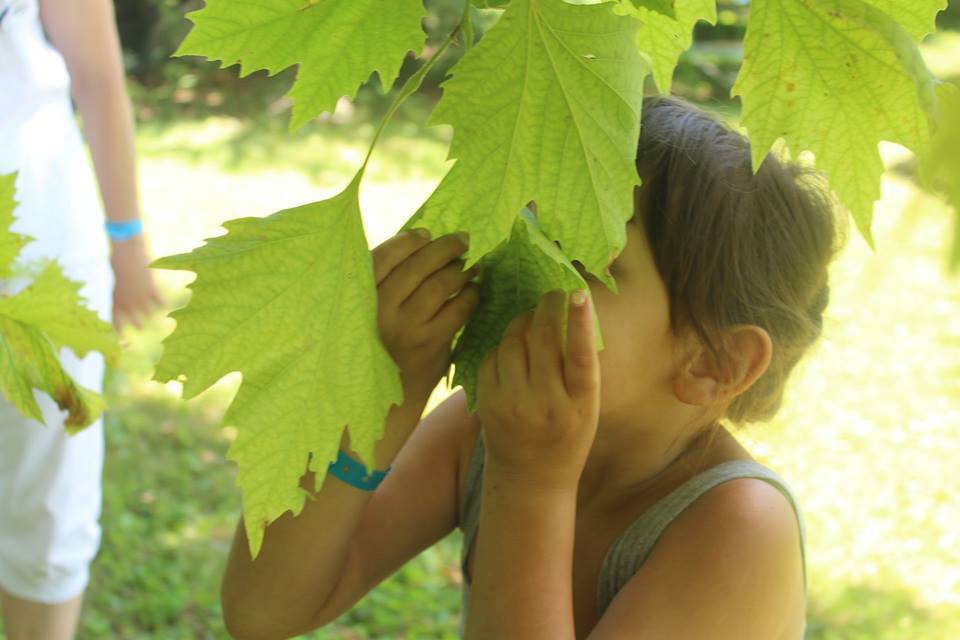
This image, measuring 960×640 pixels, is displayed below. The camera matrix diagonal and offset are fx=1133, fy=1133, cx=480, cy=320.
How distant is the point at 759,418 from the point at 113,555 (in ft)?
7.20

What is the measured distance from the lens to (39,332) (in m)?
0.90

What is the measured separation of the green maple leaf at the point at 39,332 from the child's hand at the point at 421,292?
25cm

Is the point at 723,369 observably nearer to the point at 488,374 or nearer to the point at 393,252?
the point at 488,374

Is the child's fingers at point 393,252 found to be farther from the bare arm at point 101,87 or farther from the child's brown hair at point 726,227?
the bare arm at point 101,87

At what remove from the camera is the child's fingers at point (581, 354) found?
32.2 inches

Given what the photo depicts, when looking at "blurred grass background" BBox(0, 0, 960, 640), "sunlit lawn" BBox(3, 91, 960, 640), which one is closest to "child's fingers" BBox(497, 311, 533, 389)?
"blurred grass background" BBox(0, 0, 960, 640)

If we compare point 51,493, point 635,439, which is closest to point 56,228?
point 51,493

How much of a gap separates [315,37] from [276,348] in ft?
0.57

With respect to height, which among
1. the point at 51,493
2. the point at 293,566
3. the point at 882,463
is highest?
the point at 293,566

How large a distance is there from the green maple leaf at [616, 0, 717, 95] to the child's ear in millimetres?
480

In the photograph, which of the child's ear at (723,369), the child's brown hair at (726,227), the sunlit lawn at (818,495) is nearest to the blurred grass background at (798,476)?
the sunlit lawn at (818,495)

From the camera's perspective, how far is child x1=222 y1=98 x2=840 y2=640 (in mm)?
906

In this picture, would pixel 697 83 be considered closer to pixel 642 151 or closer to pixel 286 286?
pixel 642 151

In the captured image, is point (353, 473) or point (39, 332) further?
point (353, 473)
